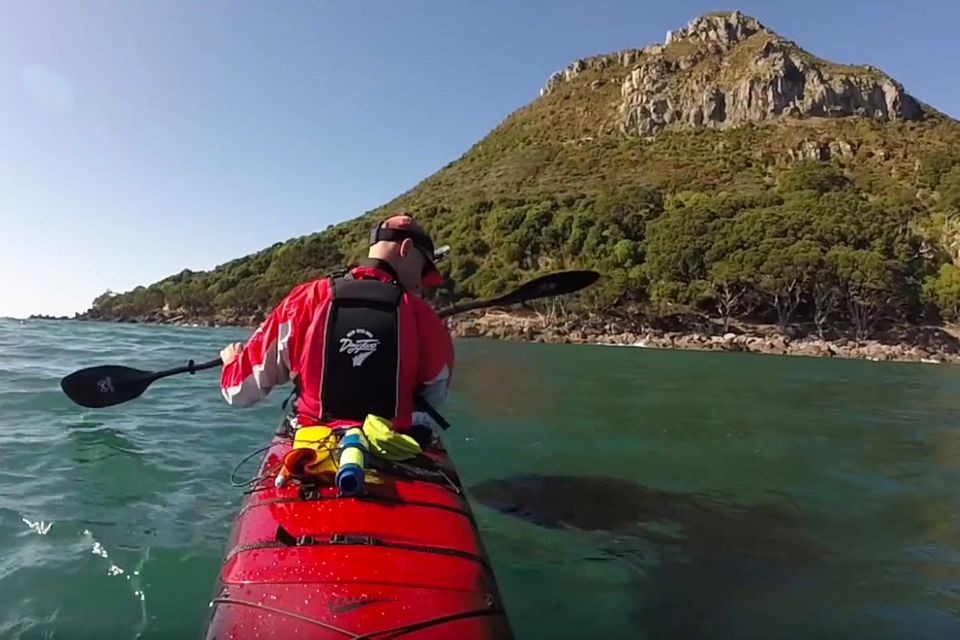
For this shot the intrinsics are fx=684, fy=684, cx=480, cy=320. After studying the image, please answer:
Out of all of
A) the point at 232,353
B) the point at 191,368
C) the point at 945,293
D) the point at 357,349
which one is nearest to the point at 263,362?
the point at 232,353

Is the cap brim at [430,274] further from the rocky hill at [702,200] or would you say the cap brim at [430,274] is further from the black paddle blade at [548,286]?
the rocky hill at [702,200]

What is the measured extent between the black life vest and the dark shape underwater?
2420mm

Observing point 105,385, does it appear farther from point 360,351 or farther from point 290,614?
point 290,614

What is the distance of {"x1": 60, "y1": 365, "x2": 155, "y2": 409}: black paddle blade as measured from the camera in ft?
19.8

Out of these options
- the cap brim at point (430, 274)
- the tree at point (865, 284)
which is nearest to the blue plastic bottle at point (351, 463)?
the cap brim at point (430, 274)

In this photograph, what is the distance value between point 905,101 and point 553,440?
3771 inches

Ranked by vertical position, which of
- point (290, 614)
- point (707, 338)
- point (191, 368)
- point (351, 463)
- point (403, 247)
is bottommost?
point (707, 338)

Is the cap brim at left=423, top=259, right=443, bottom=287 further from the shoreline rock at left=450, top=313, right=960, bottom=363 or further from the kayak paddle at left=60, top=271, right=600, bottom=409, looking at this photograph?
the shoreline rock at left=450, top=313, right=960, bottom=363

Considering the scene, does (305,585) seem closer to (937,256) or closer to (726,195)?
(937,256)

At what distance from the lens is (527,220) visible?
70000 millimetres

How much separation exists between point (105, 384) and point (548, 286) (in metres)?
4.31

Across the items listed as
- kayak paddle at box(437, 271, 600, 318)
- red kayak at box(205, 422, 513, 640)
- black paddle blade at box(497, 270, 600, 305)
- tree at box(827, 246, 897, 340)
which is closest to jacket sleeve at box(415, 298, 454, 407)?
red kayak at box(205, 422, 513, 640)

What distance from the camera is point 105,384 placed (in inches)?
241

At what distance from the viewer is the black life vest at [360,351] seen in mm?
3764
